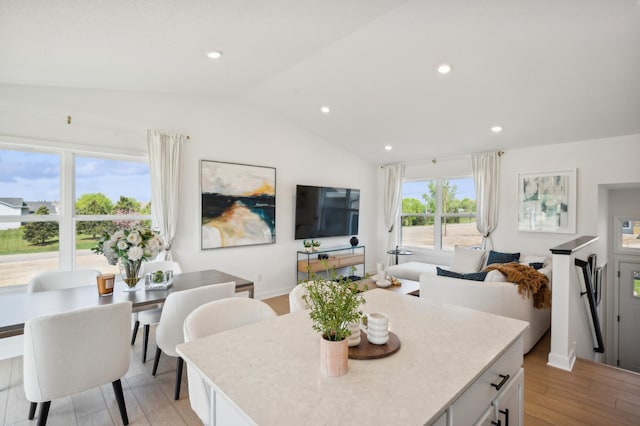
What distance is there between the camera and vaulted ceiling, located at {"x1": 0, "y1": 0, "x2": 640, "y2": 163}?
7.30ft

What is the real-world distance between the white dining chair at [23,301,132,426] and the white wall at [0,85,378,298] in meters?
2.21

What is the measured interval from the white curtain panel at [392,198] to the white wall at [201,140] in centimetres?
60

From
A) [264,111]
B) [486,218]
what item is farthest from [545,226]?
[264,111]

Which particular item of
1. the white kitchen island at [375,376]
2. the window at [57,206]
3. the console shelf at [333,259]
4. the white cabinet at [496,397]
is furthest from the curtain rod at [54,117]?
the white cabinet at [496,397]

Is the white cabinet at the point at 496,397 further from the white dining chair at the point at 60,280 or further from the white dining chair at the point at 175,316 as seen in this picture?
the white dining chair at the point at 60,280

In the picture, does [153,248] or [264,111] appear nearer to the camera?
[153,248]

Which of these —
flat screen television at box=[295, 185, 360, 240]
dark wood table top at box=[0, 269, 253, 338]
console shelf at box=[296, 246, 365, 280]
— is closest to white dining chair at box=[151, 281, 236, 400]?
dark wood table top at box=[0, 269, 253, 338]

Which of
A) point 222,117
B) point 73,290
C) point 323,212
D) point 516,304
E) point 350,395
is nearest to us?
point 350,395

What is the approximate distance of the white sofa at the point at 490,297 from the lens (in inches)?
111

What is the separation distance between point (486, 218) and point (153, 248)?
16.3 ft

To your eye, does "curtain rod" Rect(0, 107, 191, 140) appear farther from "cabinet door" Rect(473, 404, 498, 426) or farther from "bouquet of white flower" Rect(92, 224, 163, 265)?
"cabinet door" Rect(473, 404, 498, 426)

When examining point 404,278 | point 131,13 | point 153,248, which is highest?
point 131,13

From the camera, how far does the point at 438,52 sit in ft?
10.2

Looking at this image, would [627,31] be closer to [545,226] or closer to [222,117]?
[545,226]
